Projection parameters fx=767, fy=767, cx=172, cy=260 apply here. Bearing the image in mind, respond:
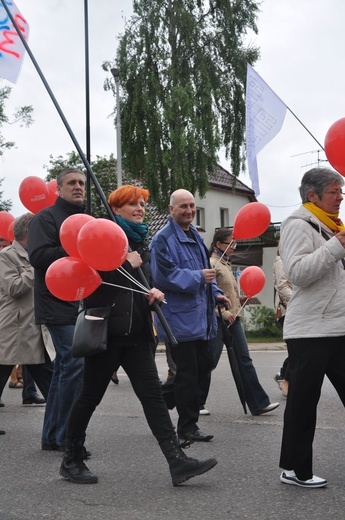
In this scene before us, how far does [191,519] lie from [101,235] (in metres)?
1.58

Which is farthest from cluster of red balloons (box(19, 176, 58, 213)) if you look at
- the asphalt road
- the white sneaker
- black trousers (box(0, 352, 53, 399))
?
the white sneaker

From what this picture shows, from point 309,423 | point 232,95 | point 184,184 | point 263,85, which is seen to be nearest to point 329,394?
point 263,85

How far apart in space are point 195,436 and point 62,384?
43.4 inches

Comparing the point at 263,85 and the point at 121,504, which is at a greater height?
the point at 263,85

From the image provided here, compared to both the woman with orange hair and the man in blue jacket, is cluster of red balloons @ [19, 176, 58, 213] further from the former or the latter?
the woman with orange hair

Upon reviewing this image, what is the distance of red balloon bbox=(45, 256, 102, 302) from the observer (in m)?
4.56

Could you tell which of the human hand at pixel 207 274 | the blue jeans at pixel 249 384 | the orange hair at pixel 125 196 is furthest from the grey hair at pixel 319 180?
the blue jeans at pixel 249 384

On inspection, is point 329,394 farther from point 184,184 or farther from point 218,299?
point 184,184

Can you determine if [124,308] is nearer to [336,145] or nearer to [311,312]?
[311,312]

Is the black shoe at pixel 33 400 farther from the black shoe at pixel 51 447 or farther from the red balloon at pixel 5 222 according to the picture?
the black shoe at pixel 51 447

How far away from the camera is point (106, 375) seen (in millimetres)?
4711

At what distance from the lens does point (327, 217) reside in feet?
14.8

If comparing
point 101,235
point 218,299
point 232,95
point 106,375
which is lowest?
point 106,375

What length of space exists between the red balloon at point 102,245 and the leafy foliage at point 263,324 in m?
22.1
